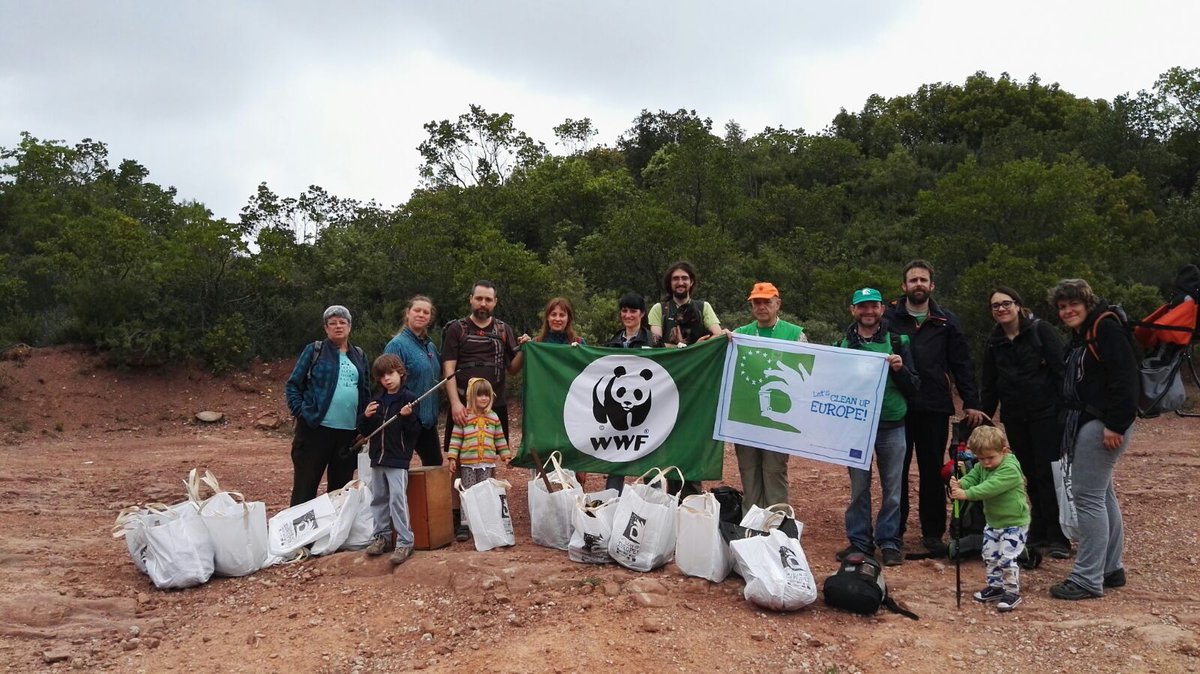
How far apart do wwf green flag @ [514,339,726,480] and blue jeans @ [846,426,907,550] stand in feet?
3.57

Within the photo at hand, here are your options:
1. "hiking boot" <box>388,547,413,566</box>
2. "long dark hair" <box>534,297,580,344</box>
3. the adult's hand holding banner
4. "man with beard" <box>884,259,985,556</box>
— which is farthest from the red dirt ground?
"long dark hair" <box>534,297,580,344</box>

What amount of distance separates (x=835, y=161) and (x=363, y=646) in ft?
108

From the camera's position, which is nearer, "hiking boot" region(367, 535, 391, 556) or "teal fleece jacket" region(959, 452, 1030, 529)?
"teal fleece jacket" region(959, 452, 1030, 529)

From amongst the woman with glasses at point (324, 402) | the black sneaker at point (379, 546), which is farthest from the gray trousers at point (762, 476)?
the woman with glasses at point (324, 402)

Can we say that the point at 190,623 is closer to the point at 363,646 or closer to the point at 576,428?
the point at 363,646

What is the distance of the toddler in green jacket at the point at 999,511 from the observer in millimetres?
5117

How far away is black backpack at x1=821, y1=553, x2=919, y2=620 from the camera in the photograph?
194 inches

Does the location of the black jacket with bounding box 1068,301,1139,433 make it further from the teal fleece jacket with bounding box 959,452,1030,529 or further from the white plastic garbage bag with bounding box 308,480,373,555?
the white plastic garbage bag with bounding box 308,480,373,555

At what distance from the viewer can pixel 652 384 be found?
22.4ft

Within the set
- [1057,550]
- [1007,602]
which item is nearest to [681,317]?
[1007,602]

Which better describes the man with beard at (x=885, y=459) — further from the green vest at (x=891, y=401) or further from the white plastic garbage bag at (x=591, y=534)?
the white plastic garbage bag at (x=591, y=534)

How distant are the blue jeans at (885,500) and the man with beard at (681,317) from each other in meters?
1.61

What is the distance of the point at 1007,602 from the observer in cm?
505

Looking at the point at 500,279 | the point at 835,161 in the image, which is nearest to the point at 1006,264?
the point at 500,279
